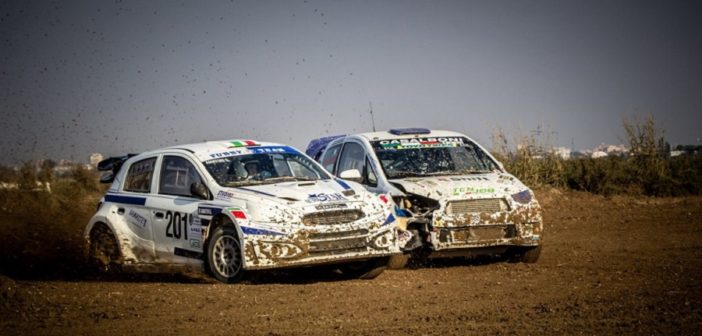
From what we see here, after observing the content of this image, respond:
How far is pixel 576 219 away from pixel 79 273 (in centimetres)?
1045

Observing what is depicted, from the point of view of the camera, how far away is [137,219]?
447 inches

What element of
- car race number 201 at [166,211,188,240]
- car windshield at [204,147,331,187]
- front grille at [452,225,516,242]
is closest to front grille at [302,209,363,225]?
car windshield at [204,147,331,187]

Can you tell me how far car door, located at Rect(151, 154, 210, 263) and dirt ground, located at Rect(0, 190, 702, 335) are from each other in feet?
1.23

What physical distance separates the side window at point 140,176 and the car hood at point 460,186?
120 inches

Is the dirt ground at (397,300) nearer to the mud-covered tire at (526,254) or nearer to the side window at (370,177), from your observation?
the mud-covered tire at (526,254)

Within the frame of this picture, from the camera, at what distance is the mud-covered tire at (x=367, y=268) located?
10.6 meters

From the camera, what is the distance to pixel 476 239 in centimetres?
1116

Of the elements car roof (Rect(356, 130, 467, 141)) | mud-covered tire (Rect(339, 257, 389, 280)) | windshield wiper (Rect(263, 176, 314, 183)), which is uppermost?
car roof (Rect(356, 130, 467, 141))

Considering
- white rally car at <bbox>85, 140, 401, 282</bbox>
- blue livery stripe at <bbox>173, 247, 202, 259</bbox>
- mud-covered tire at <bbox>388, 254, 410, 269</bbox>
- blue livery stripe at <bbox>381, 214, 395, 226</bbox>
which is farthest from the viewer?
mud-covered tire at <bbox>388, 254, 410, 269</bbox>

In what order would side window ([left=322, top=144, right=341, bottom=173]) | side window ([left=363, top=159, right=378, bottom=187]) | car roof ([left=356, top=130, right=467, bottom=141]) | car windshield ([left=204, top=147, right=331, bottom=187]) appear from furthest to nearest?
side window ([left=322, top=144, right=341, bottom=173]), car roof ([left=356, top=130, right=467, bottom=141]), side window ([left=363, top=159, right=378, bottom=187]), car windshield ([left=204, top=147, right=331, bottom=187])

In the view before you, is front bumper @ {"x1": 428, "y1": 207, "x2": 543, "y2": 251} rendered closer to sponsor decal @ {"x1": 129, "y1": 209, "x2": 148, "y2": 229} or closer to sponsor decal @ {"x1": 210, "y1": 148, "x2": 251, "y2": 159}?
sponsor decal @ {"x1": 210, "y1": 148, "x2": 251, "y2": 159}

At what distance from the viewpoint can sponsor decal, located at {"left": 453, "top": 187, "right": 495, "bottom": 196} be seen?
11.3m

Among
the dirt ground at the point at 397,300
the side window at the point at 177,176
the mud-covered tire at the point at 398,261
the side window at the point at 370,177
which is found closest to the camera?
the dirt ground at the point at 397,300

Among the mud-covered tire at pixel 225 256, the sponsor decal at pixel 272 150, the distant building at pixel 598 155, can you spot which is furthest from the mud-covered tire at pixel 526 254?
the distant building at pixel 598 155
